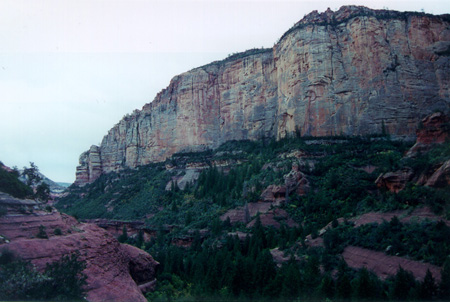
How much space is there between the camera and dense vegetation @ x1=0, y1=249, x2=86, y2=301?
15.7m

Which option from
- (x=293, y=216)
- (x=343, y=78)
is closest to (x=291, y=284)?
(x=293, y=216)

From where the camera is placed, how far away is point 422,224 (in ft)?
78.5

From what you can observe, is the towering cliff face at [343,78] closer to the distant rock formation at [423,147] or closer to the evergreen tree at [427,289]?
the distant rock formation at [423,147]

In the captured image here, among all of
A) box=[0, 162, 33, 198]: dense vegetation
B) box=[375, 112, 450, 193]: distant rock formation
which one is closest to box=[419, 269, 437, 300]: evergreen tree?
box=[375, 112, 450, 193]: distant rock formation

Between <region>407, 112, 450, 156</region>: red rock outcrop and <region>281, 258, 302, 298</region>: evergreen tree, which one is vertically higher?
<region>407, 112, 450, 156</region>: red rock outcrop

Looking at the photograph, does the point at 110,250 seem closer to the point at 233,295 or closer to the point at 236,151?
the point at 233,295

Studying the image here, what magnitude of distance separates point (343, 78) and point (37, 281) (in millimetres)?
50174

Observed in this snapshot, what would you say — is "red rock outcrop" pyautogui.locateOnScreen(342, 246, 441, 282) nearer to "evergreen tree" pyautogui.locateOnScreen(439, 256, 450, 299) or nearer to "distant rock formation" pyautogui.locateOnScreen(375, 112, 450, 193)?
"evergreen tree" pyautogui.locateOnScreen(439, 256, 450, 299)

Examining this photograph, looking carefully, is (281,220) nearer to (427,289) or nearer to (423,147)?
(423,147)

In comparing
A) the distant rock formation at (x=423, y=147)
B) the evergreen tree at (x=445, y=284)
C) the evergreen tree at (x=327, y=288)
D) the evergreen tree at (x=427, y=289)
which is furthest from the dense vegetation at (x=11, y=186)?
the distant rock formation at (x=423, y=147)

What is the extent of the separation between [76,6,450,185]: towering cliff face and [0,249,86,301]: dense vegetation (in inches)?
1721

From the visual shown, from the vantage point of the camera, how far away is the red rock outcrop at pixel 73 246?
18609 millimetres

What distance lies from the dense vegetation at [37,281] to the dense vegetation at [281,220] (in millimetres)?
6904

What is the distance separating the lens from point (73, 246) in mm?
20812
